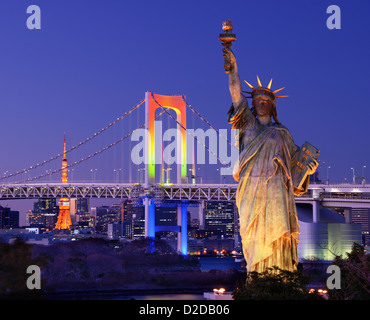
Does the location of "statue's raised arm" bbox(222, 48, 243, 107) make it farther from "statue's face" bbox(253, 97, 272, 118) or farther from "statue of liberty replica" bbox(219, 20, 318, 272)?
"statue's face" bbox(253, 97, 272, 118)

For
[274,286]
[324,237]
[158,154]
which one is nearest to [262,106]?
[274,286]

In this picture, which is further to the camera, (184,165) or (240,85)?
(184,165)

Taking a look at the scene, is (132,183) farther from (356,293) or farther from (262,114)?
(262,114)

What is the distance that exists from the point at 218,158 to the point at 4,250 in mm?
31167

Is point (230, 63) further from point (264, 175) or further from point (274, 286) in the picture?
point (274, 286)

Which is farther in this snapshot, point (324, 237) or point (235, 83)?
point (324, 237)

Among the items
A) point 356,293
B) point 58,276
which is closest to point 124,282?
point 58,276

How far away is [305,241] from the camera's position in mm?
48406

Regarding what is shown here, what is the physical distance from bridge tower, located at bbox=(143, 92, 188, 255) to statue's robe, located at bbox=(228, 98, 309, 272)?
41.3 m

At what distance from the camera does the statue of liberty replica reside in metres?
13.1

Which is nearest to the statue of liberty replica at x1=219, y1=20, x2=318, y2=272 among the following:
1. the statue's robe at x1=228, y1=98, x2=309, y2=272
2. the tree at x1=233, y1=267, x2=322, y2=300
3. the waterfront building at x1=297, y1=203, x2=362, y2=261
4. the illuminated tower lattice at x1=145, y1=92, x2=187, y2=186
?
the statue's robe at x1=228, y1=98, x2=309, y2=272

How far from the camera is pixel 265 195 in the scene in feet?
43.1

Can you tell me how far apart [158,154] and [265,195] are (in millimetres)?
43249
